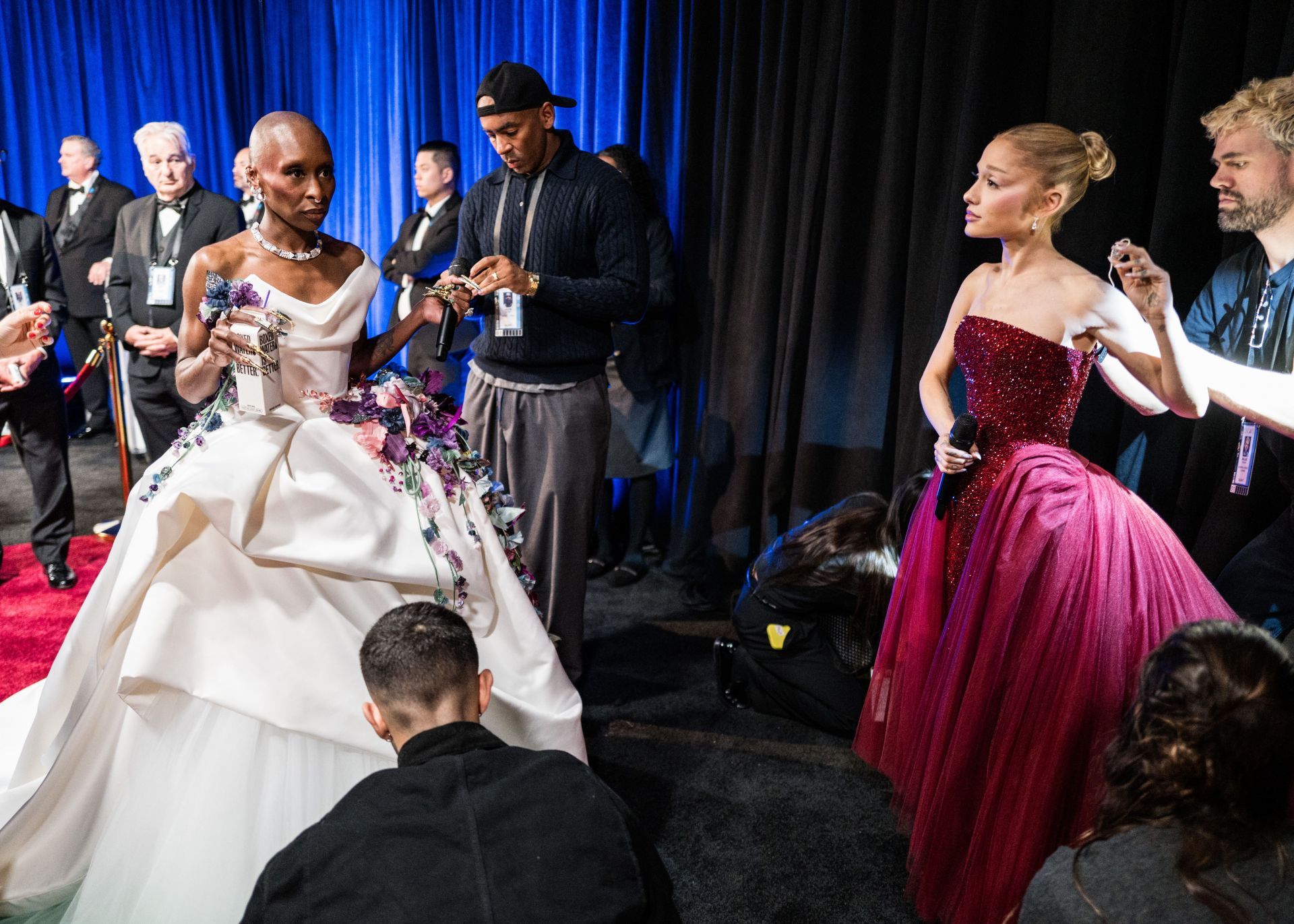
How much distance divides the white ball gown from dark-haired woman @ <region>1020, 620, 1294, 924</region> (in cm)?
136

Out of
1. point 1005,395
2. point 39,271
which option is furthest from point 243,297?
point 39,271

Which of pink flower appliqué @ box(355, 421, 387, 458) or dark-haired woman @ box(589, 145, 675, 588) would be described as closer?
pink flower appliqué @ box(355, 421, 387, 458)

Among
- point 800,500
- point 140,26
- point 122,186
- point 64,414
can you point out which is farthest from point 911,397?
point 140,26

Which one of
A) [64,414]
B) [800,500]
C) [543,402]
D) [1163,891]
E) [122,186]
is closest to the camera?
[1163,891]

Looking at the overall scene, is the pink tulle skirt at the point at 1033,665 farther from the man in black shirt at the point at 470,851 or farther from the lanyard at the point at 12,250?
the lanyard at the point at 12,250

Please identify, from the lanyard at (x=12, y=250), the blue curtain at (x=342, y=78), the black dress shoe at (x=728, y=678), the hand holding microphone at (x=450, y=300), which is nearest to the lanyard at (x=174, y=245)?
the lanyard at (x=12, y=250)

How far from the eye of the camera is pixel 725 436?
4.18 m

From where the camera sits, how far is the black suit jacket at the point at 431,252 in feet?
15.1

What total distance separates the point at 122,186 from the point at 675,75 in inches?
156

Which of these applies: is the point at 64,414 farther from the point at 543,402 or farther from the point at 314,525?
the point at 314,525

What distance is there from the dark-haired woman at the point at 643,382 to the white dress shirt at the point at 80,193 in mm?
3900

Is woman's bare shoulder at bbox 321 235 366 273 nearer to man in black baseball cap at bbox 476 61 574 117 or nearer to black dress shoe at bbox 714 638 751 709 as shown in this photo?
man in black baseball cap at bbox 476 61 574 117

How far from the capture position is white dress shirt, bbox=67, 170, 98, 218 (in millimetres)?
6074

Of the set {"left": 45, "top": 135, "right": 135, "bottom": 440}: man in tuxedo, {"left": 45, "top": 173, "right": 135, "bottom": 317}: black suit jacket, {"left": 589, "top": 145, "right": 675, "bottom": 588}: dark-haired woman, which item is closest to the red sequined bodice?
{"left": 589, "top": 145, "right": 675, "bottom": 588}: dark-haired woman
